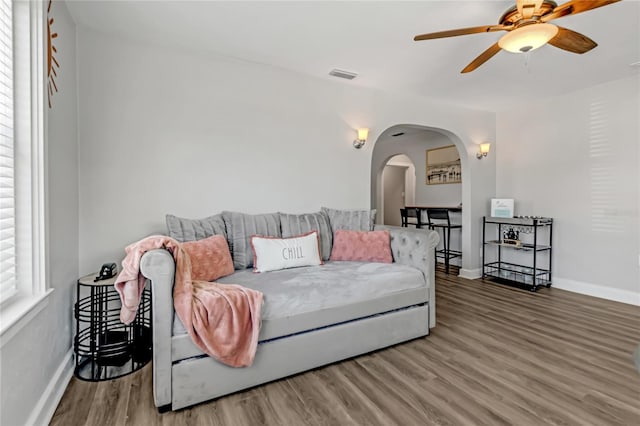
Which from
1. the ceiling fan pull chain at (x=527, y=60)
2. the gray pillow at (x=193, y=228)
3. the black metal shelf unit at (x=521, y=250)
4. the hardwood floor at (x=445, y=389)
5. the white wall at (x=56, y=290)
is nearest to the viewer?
the white wall at (x=56, y=290)

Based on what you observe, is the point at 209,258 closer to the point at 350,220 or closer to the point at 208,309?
the point at 208,309

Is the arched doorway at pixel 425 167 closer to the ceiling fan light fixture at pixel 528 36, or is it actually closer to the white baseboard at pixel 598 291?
the white baseboard at pixel 598 291

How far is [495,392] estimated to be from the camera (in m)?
1.81

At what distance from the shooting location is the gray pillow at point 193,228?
2.38 m

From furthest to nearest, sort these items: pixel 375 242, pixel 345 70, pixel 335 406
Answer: pixel 345 70 → pixel 375 242 → pixel 335 406

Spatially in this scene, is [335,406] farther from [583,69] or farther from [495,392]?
[583,69]

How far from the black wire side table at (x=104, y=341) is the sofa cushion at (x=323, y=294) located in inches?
26.9

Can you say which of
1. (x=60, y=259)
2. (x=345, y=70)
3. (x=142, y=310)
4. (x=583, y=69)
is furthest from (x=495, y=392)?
(x=583, y=69)

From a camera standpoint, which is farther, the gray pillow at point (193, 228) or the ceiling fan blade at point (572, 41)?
the gray pillow at point (193, 228)

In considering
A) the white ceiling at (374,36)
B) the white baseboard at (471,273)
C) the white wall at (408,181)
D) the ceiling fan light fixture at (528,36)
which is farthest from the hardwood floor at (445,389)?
the white wall at (408,181)

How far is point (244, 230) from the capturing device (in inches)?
105

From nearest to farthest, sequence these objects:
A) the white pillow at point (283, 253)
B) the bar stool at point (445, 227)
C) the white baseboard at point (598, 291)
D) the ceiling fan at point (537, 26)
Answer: the ceiling fan at point (537, 26), the white pillow at point (283, 253), the white baseboard at point (598, 291), the bar stool at point (445, 227)

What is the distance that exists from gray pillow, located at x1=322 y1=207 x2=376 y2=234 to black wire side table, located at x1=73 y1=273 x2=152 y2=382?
1741 millimetres

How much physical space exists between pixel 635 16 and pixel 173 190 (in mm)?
3771
